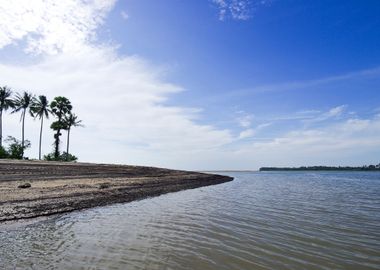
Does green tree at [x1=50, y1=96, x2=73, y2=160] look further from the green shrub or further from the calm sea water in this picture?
the calm sea water

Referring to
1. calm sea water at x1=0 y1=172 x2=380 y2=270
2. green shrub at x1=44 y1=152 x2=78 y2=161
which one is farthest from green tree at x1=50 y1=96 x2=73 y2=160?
calm sea water at x1=0 y1=172 x2=380 y2=270

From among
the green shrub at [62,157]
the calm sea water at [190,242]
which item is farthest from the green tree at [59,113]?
the calm sea water at [190,242]

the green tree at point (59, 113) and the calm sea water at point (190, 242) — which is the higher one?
the green tree at point (59, 113)

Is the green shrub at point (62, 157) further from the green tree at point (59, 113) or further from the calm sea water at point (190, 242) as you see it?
the calm sea water at point (190, 242)

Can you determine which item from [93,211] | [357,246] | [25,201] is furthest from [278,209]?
[25,201]

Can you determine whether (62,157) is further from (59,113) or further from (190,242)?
(190,242)

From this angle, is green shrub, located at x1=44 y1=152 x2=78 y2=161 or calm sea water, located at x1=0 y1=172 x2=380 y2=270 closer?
calm sea water, located at x1=0 y1=172 x2=380 y2=270

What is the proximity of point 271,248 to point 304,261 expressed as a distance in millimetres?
1308

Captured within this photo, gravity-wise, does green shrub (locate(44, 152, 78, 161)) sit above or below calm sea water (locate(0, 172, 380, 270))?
above

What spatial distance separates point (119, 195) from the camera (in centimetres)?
2128

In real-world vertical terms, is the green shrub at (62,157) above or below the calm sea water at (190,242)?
Answer: above

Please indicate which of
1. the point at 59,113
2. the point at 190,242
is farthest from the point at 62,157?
the point at 190,242

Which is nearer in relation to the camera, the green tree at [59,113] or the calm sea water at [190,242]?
the calm sea water at [190,242]

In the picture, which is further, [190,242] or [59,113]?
[59,113]
